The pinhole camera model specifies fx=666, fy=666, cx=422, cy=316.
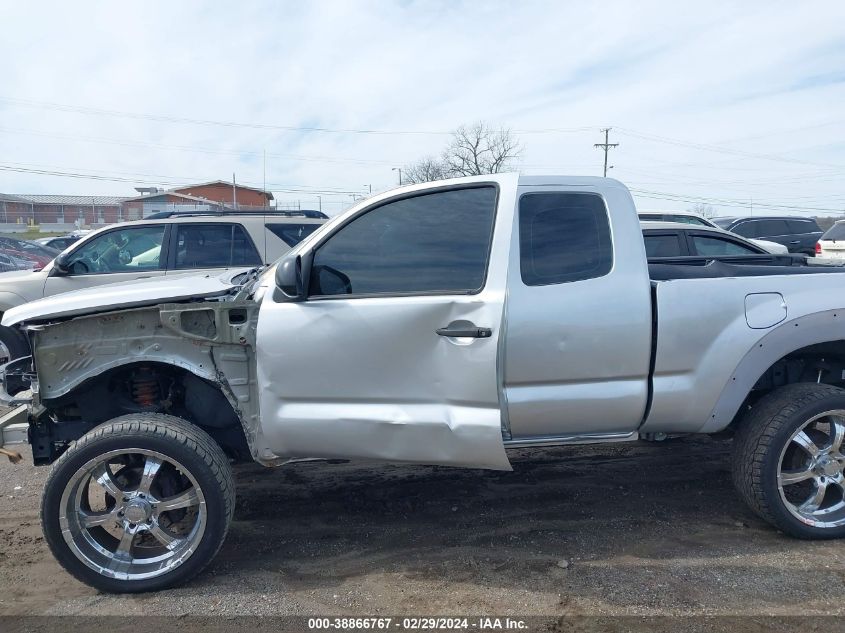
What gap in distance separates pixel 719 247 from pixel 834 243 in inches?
313

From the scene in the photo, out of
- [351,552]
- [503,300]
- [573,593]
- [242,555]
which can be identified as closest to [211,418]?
[242,555]

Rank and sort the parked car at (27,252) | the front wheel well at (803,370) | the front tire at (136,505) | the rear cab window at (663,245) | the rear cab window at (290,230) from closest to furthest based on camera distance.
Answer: the front tire at (136,505), the front wheel well at (803,370), the rear cab window at (290,230), the rear cab window at (663,245), the parked car at (27,252)

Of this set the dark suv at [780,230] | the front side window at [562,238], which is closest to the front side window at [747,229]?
the dark suv at [780,230]

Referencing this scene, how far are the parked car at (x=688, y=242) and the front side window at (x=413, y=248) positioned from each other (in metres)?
5.02

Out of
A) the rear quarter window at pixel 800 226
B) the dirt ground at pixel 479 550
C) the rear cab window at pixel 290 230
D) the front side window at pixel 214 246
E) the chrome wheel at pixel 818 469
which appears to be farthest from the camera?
the rear quarter window at pixel 800 226

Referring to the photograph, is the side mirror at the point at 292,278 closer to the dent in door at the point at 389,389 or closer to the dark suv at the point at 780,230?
the dent in door at the point at 389,389

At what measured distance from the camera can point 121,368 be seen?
363cm

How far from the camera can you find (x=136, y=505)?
3.42 m

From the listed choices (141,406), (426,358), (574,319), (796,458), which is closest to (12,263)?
(141,406)

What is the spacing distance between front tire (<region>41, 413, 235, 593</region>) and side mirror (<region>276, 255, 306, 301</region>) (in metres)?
0.89

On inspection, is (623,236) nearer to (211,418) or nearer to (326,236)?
(326,236)

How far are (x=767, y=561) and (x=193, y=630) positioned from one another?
294 centimetres

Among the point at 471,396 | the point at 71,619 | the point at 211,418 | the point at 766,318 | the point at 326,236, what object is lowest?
the point at 71,619

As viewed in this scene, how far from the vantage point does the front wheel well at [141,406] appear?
373cm
